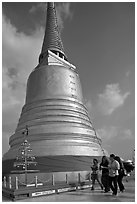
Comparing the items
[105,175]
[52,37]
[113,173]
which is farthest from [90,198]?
[52,37]

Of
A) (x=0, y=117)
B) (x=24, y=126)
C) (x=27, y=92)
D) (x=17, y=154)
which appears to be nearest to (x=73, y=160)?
(x=17, y=154)

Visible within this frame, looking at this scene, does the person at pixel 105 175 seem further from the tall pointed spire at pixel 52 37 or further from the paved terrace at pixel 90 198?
the tall pointed spire at pixel 52 37

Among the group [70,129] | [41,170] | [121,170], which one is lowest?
[41,170]

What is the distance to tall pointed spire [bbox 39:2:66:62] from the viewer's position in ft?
95.9

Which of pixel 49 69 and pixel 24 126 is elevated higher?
pixel 49 69

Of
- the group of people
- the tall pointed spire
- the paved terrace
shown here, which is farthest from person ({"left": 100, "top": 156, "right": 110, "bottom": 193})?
the tall pointed spire

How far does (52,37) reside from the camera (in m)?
30.7

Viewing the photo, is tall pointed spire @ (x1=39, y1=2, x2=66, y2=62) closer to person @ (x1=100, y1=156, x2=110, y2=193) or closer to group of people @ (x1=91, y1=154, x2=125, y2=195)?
person @ (x1=100, y1=156, x2=110, y2=193)

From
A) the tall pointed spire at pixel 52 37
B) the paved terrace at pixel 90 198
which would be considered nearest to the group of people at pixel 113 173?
the paved terrace at pixel 90 198

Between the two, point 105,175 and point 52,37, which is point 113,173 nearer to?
point 105,175

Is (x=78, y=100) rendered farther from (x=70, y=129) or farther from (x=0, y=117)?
(x=0, y=117)

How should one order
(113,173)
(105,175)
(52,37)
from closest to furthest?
1. (113,173)
2. (105,175)
3. (52,37)

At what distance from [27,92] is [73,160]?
1134 centimetres

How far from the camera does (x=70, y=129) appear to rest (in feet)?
62.2
